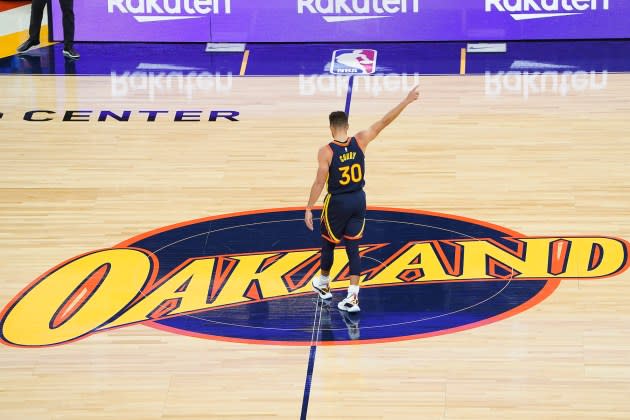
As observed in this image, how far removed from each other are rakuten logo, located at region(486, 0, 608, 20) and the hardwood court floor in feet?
4.77

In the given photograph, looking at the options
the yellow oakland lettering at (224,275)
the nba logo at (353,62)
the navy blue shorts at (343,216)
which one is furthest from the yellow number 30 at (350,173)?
the nba logo at (353,62)

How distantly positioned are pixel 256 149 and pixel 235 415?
560 centimetres

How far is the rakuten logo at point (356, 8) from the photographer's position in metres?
16.6

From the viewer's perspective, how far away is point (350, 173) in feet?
29.3

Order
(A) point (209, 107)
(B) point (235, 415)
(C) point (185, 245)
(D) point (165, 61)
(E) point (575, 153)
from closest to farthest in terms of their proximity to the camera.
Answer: (B) point (235, 415) < (C) point (185, 245) < (E) point (575, 153) < (A) point (209, 107) < (D) point (165, 61)

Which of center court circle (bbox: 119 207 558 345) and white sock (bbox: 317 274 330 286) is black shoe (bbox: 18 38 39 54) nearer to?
center court circle (bbox: 119 207 558 345)

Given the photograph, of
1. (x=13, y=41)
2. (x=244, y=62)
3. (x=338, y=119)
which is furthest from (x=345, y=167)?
(x=13, y=41)

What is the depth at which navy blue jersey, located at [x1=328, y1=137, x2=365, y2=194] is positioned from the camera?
8.88 meters

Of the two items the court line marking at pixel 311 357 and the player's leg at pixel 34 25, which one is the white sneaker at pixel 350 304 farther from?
the player's leg at pixel 34 25

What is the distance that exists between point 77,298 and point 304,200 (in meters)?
2.74

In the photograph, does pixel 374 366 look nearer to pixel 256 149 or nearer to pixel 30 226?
pixel 30 226

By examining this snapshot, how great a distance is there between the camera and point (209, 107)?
14539 mm

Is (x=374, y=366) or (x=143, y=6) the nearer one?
(x=374, y=366)

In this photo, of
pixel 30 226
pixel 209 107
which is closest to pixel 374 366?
pixel 30 226
